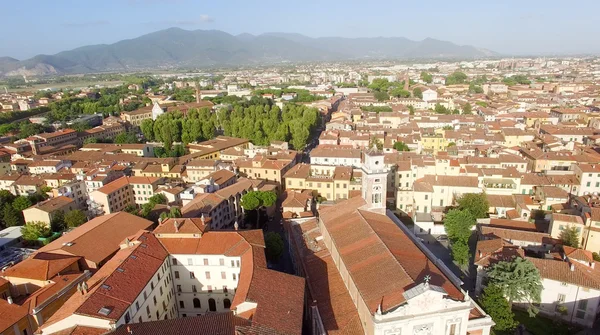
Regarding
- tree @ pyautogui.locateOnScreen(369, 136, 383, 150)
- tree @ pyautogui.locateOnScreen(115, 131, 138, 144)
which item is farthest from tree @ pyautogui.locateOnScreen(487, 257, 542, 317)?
tree @ pyautogui.locateOnScreen(115, 131, 138, 144)

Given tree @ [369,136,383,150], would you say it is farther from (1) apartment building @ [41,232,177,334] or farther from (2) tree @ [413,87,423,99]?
(2) tree @ [413,87,423,99]

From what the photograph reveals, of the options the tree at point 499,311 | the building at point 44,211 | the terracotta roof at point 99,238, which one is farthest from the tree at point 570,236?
the building at point 44,211

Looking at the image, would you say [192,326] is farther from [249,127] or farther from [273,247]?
[249,127]

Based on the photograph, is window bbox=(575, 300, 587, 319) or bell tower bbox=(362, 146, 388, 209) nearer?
window bbox=(575, 300, 587, 319)

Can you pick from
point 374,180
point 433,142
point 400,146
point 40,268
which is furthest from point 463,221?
point 40,268

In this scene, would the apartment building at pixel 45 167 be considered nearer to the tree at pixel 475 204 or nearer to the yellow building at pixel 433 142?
the tree at pixel 475 204

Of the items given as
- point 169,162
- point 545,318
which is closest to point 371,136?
point 169,162
